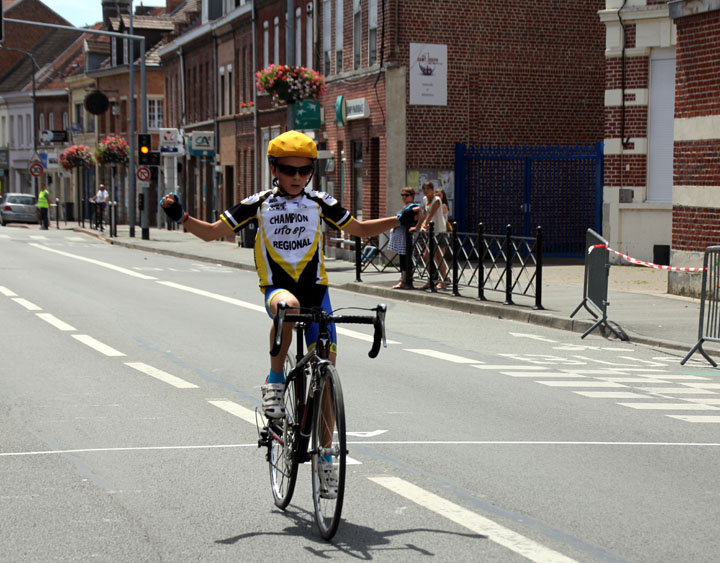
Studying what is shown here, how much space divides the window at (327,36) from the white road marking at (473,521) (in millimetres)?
30400

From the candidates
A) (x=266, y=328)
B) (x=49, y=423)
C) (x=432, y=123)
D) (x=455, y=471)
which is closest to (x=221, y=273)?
(x=432, y=123)

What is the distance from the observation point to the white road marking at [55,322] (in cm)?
1565

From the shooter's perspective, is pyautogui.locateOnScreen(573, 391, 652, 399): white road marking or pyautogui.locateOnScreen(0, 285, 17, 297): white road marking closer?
pyautogui.locateOnScreen(573, 391, 652, 399): white road marking

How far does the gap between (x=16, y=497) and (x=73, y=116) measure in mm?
79958

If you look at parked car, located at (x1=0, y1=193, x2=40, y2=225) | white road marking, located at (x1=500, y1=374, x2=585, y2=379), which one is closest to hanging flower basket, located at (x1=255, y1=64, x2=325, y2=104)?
white road marking, located at (x1=500, y1=374, x2=585, y2=379)

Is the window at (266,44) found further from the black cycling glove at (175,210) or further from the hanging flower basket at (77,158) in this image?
the black cycling glove at (175,210)

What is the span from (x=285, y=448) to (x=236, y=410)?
3184 millimetres

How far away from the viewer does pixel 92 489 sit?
22.7 ft

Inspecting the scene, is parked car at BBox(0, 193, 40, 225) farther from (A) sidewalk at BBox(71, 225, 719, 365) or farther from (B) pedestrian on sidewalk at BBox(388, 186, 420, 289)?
(B) pedestrian on sidewalk at BBox(388, 186, 420, 289)

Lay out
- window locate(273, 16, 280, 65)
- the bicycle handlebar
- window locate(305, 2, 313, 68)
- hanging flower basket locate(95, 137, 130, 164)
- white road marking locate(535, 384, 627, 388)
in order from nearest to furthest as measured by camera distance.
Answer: the bicycle handlebar
white road marking locate(535, 384, 627, 388)
window locate(305, 2, 313, 68)
window locate(273, 16, 280, 65)
hanging flower basket locate(95, 137, 130, 164)

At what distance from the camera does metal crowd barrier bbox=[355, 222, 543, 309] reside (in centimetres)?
1886

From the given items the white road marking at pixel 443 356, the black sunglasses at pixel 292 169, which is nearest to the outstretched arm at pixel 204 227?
the black sunglasses at pixel 292 169

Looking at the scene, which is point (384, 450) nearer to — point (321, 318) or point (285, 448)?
point (285, 448)

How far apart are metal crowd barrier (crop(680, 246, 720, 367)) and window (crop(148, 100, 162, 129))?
58543 millimetres
